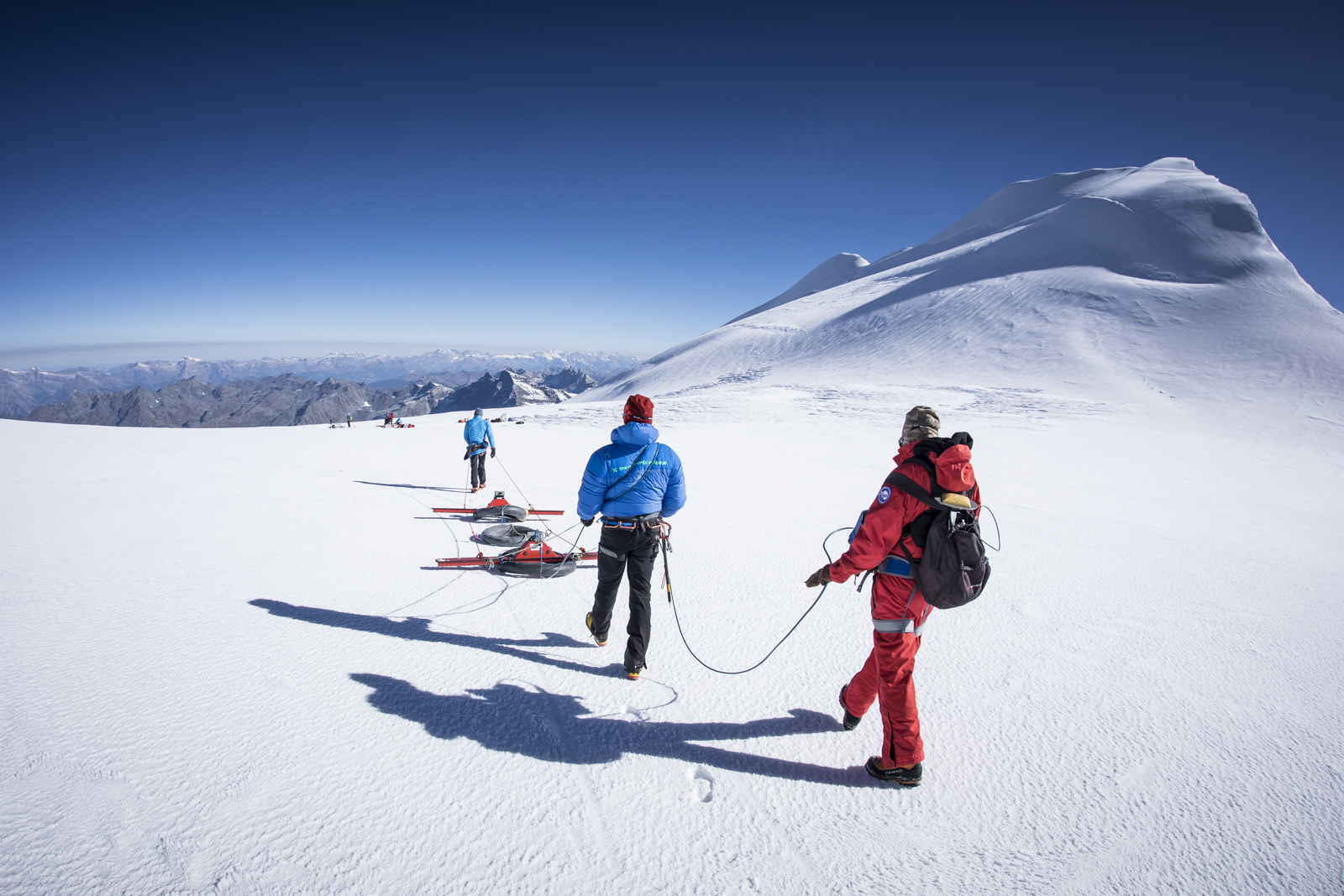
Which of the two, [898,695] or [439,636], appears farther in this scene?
[439,636]

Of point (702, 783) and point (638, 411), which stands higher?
point (638, 411)

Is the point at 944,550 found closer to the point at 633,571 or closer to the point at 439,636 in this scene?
the point at 633,571

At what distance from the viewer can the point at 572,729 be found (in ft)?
12.3

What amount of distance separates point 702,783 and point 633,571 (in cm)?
168

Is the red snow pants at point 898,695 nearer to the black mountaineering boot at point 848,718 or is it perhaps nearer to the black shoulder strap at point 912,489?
the black mountaineering boot at point 848,718

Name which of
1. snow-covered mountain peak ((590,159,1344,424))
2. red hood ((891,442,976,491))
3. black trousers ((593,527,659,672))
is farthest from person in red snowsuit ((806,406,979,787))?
snow-covered mountain peak ((590,159,1344,424))

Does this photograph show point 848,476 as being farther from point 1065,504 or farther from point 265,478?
point 265,478

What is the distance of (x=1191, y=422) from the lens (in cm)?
2595

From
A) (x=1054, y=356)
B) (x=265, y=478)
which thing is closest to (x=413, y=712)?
(x=265, y=478)

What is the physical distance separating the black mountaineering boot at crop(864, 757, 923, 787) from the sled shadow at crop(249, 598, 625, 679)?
84.0 inches

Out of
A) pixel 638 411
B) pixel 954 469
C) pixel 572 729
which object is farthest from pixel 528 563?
pixel 954 469

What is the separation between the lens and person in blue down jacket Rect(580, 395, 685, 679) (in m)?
4.29

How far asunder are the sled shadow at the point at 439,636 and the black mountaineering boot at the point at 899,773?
2133mm

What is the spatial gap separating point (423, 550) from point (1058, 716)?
24.6 ft
